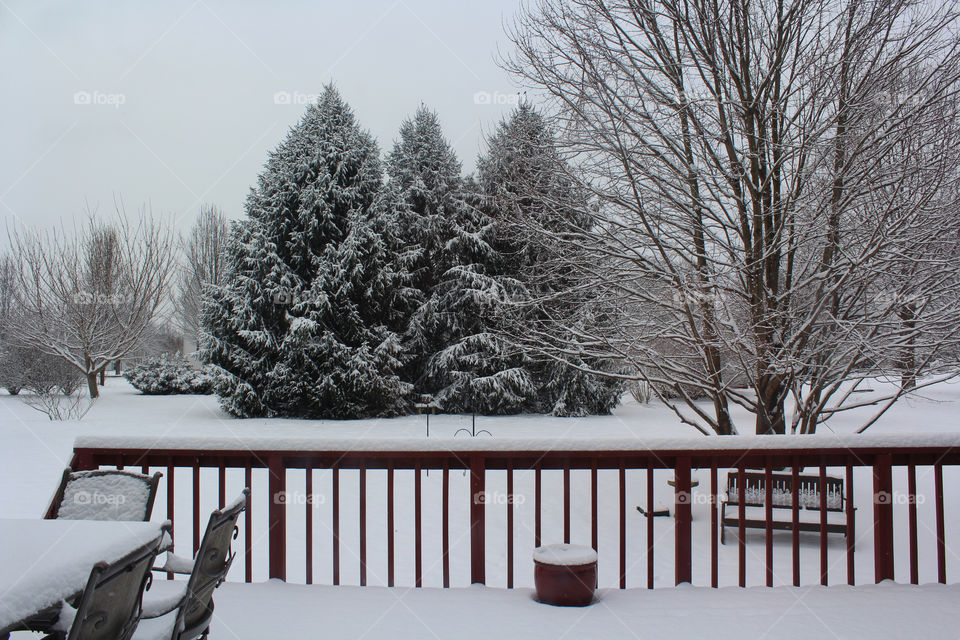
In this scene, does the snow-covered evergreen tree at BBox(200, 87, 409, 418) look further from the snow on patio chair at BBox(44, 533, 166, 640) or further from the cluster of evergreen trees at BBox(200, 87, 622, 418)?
the snow on patio chair at BBox(44, 533, 166, 640)

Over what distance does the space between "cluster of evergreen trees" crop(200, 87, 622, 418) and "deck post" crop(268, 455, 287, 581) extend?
1260 cm

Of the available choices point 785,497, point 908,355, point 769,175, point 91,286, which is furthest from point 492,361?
point 91,286

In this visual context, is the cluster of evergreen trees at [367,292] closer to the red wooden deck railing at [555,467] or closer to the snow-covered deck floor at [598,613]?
the red wooden deck railing at [555,467]

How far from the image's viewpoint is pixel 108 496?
2885 mm

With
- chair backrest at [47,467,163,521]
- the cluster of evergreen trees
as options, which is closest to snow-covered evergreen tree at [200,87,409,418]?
the cluster of evergreen trees

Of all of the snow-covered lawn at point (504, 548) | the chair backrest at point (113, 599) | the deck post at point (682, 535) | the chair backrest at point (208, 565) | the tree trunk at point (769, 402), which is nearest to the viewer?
the chair backrest at point (113, 599)

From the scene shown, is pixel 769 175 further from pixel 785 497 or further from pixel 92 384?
pixel 92 384

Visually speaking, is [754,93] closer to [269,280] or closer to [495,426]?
[495,426]

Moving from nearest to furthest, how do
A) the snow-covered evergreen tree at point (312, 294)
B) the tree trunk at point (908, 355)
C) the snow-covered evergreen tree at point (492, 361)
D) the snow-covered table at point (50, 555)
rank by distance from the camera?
1. the snow-covered table at point (50, 555)
2. the tree trunk at point (908, 355)
3. the snow-covered evergreen tree at point (312, 294)
4. the snow-covered evergreen tree at point (492, 361)

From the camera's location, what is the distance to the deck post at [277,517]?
11.2 feet

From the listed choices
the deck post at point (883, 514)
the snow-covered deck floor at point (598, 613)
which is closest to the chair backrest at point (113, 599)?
the snow-covered deck floor at point (598, 613)

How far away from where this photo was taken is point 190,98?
13344 millimetres

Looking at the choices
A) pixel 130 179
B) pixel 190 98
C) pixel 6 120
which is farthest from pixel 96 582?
pixel 130 179

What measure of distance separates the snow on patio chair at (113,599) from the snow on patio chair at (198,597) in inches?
7.6
